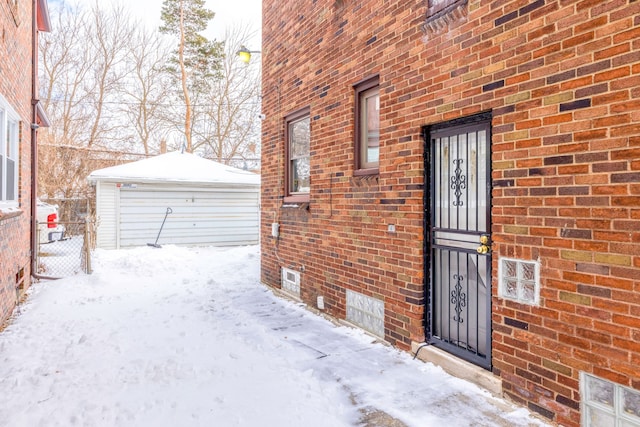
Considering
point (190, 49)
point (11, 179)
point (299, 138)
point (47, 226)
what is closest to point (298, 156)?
point (299, 138)

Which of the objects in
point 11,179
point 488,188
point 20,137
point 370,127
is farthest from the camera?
point 20,137

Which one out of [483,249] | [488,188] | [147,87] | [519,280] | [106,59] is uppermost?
[106,59]

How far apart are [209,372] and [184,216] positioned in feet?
33.9

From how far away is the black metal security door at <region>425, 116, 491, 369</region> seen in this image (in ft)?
11.3

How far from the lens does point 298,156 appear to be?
649 centimetres

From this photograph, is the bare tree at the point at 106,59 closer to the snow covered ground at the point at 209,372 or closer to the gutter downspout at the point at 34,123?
the gutter downspout at the point at 34,123

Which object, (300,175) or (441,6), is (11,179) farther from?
(441,6)

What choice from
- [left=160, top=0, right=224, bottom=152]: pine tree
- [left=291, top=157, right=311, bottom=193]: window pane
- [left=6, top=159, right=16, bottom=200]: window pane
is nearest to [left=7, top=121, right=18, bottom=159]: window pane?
[left=6, top=159, right=16, bottom=200]: window pane

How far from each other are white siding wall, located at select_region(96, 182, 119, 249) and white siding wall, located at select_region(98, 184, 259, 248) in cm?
3

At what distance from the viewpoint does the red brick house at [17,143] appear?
5.21 meters

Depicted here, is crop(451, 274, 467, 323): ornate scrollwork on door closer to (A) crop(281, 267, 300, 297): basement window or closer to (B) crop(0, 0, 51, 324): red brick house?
(A) crop(281, 267, 300, 297): basement window

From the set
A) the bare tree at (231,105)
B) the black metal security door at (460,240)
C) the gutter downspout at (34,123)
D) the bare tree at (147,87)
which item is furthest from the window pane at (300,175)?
the bare tree at (147,87)

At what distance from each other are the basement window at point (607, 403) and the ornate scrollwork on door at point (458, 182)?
1.62 m

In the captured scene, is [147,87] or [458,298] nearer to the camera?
[458,298]
